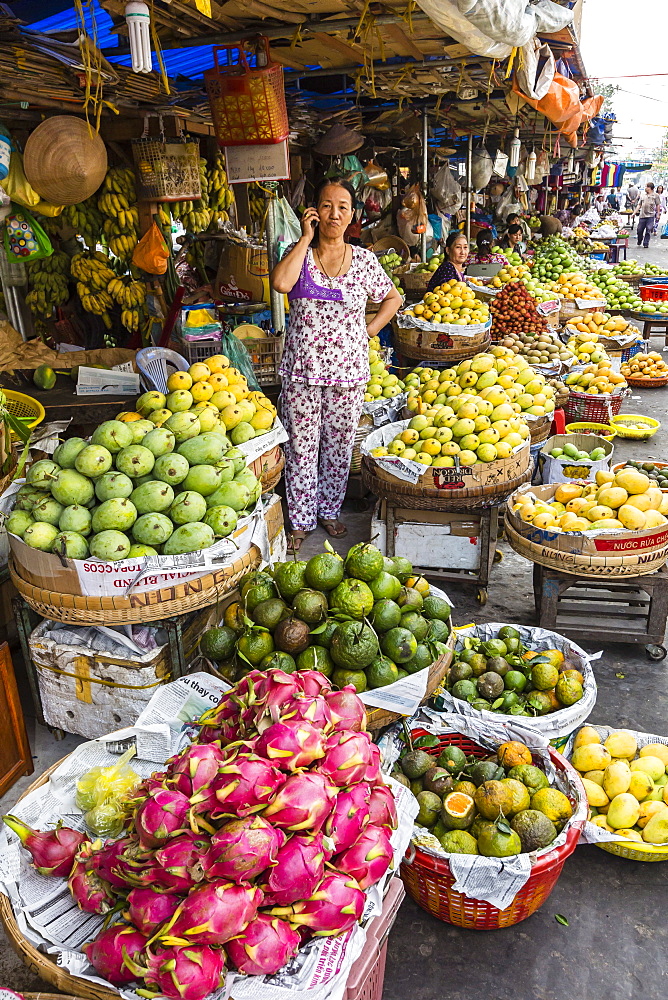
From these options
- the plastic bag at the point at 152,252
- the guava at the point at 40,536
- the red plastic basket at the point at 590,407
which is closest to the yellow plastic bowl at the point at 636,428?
the red plastic basket at the point at 590,407

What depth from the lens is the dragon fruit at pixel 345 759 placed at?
5.00ft

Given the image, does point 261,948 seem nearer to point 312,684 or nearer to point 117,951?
point 117,951

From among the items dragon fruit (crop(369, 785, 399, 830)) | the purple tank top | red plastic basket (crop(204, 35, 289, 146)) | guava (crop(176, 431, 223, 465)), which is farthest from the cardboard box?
dragon fruit (crop(369, 785, 399, 830))

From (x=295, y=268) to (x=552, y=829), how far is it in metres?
3.18

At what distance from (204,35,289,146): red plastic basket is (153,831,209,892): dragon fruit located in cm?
360

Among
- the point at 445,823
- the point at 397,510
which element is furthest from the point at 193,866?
the point at 397,510

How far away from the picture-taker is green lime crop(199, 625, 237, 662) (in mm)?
2299

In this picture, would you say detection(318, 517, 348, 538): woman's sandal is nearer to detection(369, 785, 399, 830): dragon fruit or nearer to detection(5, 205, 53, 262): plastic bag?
detection(5, 205, 53, 262): plastic bag

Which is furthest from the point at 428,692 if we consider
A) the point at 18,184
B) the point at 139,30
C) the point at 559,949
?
the point at 18,184

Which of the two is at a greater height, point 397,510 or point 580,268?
point 580,268

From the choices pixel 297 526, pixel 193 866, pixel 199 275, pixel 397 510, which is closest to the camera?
pixel 193 866

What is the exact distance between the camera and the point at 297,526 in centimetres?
464

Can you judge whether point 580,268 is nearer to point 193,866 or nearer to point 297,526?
point 297,526

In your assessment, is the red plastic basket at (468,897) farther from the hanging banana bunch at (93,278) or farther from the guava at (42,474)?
the hanging banana bunch at (93,278)
